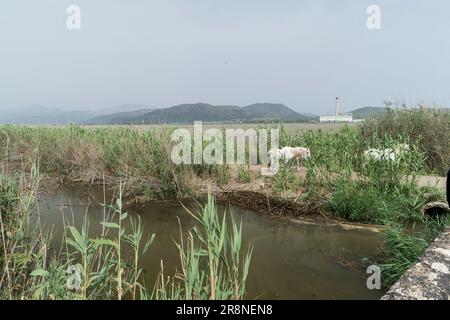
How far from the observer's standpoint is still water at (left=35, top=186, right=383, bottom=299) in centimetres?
332

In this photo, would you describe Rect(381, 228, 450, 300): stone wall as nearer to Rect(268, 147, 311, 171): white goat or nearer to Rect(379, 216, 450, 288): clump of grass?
Rect(379, 216, 450, 288): clump of grass

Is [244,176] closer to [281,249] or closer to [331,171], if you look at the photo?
[331,171]

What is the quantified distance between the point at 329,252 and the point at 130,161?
17.2ft

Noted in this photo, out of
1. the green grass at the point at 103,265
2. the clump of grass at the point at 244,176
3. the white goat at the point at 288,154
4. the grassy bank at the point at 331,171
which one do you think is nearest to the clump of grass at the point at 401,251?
the grassy bank at the point at 331,171

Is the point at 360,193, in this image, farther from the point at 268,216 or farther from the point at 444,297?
the point at 444,297

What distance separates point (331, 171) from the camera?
21.3 feet

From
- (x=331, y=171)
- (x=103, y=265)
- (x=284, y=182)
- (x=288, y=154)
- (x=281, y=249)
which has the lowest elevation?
(x=281, y=249)

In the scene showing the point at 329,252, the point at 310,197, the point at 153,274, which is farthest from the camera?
the point at 310,197

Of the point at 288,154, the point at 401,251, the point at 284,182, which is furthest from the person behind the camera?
the point at 288,154

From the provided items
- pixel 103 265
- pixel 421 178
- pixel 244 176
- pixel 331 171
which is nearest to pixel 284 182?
pixel 331 171

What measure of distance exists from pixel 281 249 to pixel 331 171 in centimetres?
270

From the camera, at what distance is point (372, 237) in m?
4.68
